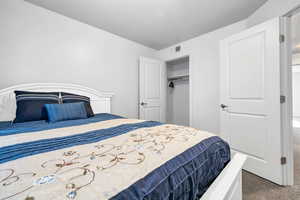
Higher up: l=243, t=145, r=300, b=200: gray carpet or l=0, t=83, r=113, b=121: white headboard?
l=0, t=83, r=113, b=121: white headboard

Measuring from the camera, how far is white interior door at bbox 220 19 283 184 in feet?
5.40

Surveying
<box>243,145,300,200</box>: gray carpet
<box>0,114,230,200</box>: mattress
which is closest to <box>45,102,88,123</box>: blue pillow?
<box>0,114,230,200</box>: mattress

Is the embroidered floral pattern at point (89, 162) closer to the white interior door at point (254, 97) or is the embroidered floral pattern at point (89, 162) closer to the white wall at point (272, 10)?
the white interior door at point (254, 97)

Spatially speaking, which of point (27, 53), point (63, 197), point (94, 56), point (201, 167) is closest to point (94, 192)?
point (63, 197)

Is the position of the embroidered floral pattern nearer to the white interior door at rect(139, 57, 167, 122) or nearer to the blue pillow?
the blue pillow

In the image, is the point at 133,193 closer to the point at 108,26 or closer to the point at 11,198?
the point at 11,198

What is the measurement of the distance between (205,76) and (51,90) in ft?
9.27

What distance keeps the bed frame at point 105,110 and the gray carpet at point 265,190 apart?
631 mm

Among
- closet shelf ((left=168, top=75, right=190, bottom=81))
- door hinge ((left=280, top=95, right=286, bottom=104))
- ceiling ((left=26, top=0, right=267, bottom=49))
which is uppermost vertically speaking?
ceiling ((left=26, top=0, right=267, bottom=49))

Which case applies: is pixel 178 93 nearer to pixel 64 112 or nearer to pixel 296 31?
pixel 296 31

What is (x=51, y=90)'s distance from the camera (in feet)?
6.46

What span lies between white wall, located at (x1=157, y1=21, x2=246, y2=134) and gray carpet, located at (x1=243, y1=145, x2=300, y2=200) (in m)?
1.06


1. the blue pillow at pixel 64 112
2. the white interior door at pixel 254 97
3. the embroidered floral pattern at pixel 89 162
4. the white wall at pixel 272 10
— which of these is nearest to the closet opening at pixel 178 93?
the white interior door at pixel 254 97

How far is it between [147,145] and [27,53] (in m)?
2.25
